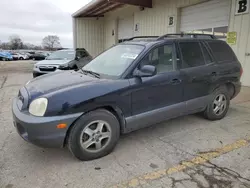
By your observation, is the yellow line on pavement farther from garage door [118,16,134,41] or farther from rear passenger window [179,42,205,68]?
garage door [118,16,134,41]

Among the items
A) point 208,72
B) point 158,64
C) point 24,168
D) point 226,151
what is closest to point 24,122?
point 24,168

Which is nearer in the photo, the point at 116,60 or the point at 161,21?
the point at 116,60

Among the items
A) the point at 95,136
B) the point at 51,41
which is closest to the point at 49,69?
the point at 95,136

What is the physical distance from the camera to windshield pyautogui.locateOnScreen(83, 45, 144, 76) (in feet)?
10.8

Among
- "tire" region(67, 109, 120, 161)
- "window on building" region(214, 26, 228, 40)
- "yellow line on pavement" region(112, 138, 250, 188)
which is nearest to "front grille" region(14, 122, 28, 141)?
"tire" region(67, 109, 120, 161)

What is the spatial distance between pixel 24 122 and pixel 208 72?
127 inches

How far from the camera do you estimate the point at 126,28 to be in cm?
1558

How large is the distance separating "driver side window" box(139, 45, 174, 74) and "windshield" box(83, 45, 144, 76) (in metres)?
0.18

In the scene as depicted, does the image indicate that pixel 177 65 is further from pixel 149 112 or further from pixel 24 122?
pixel 24 122

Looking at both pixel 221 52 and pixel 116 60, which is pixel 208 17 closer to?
pixel 221 52

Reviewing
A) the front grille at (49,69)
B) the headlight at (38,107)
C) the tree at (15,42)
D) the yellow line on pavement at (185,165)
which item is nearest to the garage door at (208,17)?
the yellow line on pavement at (185,165)

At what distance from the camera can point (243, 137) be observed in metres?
3.63

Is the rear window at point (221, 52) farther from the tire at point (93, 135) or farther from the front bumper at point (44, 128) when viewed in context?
the front bumper at point (44, 128)

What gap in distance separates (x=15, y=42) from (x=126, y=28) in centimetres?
7030
